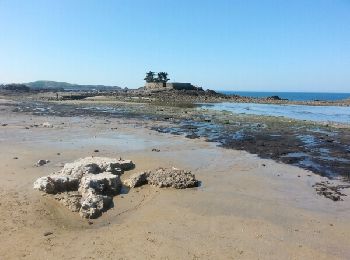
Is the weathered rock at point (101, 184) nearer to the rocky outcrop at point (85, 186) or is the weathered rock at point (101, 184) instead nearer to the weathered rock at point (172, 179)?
the rocky outcrop at point (85, 186)

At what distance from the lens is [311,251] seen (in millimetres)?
7770

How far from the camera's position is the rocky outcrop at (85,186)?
948 cm

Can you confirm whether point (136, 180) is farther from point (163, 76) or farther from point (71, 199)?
point (163, 76)

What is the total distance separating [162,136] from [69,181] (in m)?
12.4

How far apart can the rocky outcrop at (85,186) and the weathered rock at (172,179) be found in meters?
1.14

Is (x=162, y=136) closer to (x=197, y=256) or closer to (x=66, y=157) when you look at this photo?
(x=66, y=157)

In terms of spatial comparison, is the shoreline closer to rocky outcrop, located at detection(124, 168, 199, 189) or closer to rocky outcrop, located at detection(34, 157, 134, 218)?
rocky outcrop, located at detection(124, 168, 199, 189)

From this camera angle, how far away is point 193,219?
30.4 ft

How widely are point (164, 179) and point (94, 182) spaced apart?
2.29 m

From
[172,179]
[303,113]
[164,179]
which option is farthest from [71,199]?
[303,113]

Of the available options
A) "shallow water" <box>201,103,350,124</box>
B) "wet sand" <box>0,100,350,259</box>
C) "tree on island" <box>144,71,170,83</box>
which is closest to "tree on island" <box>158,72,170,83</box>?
"tree on island" <box>144,71,170,83</box>

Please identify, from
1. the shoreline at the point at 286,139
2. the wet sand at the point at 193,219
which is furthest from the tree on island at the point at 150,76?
the wet sand at the point at 193,219

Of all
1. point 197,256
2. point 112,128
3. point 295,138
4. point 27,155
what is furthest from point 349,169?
point 112,128

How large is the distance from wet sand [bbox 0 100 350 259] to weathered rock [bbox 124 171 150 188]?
0.98 feet
